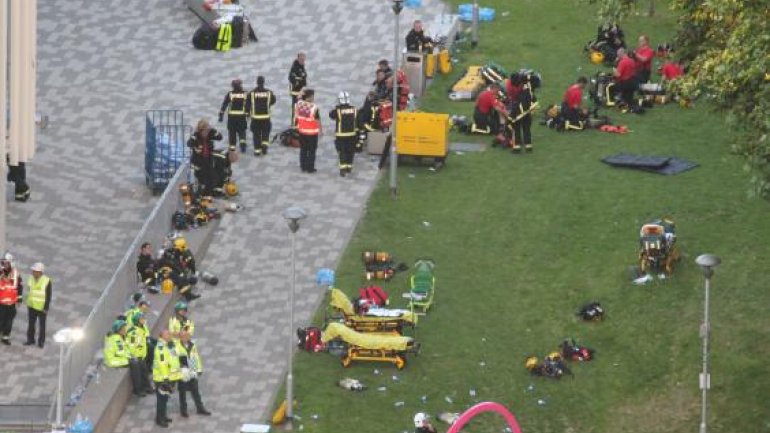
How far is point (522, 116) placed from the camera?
6306 centimetres

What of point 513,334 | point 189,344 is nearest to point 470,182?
point 513,334

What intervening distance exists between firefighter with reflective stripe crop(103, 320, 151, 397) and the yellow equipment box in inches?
484

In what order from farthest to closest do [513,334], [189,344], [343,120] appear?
[343,120], [513,334], [189,344]

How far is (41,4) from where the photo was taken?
73.3 metres

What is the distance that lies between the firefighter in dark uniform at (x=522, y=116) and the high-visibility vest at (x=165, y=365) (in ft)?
49.0

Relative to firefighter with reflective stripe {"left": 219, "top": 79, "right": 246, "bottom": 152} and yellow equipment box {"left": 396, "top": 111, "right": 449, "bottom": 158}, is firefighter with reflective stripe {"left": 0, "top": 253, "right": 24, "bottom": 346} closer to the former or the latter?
firefighter with reflective stripe {"left": 219, "top": 79, "right": 246, "bottom": 152}

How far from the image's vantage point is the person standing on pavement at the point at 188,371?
50.7 meters

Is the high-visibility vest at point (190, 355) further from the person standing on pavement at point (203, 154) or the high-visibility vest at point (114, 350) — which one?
the person standing on pavement at point (203, 154)

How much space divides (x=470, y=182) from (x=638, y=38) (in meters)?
11.1

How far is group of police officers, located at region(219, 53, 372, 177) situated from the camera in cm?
6153

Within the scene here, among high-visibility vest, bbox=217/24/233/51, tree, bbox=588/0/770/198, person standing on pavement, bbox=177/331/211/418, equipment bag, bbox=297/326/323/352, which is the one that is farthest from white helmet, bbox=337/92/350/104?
person standing on pavement, bbox=177/331/211/418

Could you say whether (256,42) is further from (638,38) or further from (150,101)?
(638,38)

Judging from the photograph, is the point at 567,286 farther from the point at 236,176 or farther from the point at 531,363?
the point at 236,176

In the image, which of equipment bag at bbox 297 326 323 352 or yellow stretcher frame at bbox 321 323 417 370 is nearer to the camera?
yellow stretcher frame at bbox 321 323 417 370
